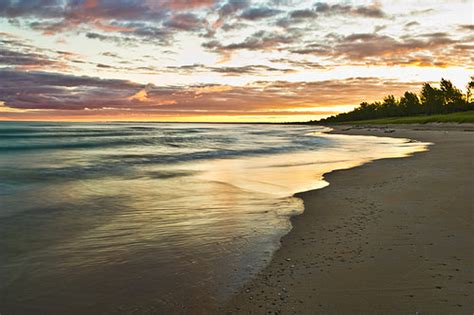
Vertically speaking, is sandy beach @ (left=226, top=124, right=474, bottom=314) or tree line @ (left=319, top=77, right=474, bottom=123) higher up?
tree line @ (left=319, top=77, right=474, bottom=123)

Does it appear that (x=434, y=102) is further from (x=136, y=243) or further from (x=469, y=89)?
(x=136, y=243)

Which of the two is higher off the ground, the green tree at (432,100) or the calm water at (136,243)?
the green tree at (432,100)

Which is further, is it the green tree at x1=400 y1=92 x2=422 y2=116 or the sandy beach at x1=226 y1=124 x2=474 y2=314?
the green tree at x1=400 y1=92 x2=422 y2=116

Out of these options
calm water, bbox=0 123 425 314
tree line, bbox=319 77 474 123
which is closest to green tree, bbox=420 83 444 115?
tree line, bbox=319 77 474 123

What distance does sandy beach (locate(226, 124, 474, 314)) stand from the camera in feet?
15.9

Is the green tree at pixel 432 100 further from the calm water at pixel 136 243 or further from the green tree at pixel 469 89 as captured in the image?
the calm water at pixel 136 243

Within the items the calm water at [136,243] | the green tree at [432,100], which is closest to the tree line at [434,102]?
the green tree at [432,100]

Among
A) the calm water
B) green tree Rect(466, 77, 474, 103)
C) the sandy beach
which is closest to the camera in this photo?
the sandy beach

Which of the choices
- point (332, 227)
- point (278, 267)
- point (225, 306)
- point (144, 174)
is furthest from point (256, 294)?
point (144, 174)

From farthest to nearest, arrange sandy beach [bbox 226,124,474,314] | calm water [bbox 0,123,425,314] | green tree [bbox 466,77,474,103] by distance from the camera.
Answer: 1. green tree [bbox 466,77,474,103]
2. calm water [bbox 0,123,425,314]
3. sandy beach [bbox 226,124,474,314]

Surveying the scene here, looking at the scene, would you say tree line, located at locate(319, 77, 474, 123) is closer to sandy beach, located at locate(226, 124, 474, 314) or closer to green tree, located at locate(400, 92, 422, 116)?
green tree, located at locate(400, 92, 422, 116)

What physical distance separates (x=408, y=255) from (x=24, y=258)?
6.68 metres

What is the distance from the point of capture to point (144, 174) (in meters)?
20.9

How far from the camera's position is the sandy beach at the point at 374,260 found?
191 inches
